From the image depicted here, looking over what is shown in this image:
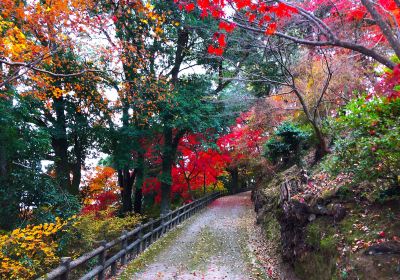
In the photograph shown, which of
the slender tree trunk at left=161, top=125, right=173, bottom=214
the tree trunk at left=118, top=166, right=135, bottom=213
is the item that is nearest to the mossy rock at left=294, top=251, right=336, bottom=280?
the slender tree trunk at left=161, top=125, right=173, bottom=214

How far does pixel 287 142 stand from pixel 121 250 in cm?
802

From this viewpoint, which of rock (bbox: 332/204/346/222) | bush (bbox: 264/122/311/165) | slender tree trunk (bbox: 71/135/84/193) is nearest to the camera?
rock (bbox: 332/204/346/222)

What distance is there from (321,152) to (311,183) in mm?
4182

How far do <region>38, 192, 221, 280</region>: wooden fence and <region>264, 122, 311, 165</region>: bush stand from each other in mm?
5596

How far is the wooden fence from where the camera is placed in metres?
4.93

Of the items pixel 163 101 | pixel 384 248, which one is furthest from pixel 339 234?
pixel 163 101

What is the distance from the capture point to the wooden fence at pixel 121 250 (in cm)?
493

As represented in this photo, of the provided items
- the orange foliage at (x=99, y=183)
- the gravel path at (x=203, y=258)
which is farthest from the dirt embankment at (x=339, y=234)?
the orange foliage at (x=99, y=183)

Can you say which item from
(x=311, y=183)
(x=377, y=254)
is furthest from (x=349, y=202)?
(x=311, y=183)

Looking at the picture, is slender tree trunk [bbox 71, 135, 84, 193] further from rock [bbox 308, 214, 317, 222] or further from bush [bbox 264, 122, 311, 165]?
rock [bbox 308, 214, 317, 222]

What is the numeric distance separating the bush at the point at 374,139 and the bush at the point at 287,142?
728 cm

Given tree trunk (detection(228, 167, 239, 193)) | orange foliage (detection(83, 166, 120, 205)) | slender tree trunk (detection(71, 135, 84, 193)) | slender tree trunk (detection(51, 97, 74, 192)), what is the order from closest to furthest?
slender tree trunk (detection(51, 97, 74, 192)) → slender tree trunk (detection(71, 135, 84, 193)) → orange foliage (detection(83, 166, 120, 205)) → tree trunk (detection(228, 167, 239, 193))

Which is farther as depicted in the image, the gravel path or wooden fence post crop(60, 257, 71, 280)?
the gravel path

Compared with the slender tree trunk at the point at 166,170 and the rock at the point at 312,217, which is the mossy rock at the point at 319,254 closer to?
the rock at the point at 312,217
